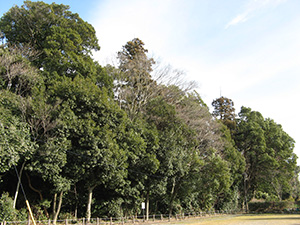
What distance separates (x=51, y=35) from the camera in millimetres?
21234

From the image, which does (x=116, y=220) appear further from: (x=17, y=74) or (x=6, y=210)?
(x=17, y=74)

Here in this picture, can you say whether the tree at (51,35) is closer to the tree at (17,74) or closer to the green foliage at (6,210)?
the tree at (17,74)

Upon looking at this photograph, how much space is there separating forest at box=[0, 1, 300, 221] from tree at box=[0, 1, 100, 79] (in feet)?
0.27

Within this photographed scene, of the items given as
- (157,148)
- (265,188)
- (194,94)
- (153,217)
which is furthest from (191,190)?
(265,188)

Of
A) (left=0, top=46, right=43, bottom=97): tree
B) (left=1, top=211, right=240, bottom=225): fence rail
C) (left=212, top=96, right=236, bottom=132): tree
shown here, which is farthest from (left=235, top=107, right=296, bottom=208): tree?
(left=0, top=46, right=43, bottom=97): tree

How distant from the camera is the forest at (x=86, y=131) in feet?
53.5

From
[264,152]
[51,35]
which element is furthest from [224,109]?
[51,35]

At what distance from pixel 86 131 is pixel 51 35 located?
9106 millimetres

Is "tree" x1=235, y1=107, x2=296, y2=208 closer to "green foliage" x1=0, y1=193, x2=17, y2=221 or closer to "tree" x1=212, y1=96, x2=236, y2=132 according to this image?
"tree" x1=212, y1=96, x2=236, y2=132

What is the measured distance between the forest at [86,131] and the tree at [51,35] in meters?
0.08

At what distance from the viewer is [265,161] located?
4044 cm

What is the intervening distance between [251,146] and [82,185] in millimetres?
30427

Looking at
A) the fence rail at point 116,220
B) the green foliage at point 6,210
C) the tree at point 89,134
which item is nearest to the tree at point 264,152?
the fence rail at point 116,220

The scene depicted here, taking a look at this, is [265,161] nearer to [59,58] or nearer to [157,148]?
[157,148]
